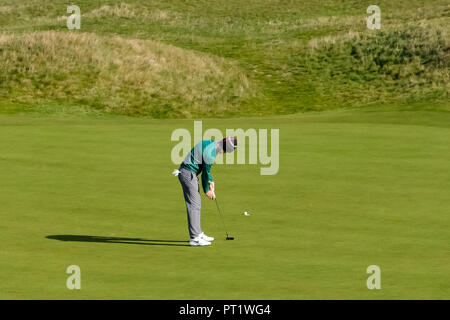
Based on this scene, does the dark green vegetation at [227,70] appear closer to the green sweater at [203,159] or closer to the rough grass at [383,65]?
the rough grass at [383,65]

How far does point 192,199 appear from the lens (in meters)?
17.4

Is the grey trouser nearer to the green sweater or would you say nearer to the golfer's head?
the green sweater

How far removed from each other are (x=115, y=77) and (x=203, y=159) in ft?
134

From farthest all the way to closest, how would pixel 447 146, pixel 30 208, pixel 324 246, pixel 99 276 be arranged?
pixel 447 146 → pixel 30 208 → pixel 324 246 → pixel 99 276

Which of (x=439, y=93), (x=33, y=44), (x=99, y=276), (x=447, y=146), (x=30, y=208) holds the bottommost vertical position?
(x=99, y=276)

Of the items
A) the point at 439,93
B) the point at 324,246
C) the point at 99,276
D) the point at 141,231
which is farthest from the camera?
the point at 439,93

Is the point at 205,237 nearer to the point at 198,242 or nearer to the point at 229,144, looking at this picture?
the point at 198,242

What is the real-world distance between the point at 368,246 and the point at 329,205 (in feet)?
14.9

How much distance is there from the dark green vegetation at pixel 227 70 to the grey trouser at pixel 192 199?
33.5 meters

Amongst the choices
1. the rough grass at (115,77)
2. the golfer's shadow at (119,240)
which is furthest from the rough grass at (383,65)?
the golfer's shadow at (119,240)

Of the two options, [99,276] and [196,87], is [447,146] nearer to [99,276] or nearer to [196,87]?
[99,276]

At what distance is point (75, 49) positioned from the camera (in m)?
59.0
